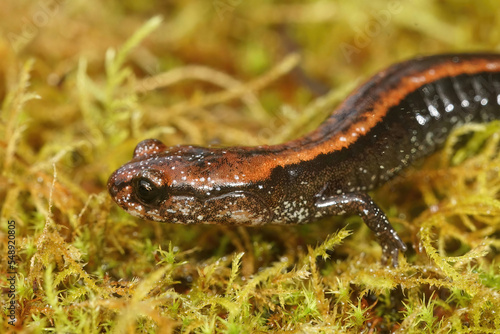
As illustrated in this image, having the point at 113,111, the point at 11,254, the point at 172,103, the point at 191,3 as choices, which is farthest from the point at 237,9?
the point at 11,254

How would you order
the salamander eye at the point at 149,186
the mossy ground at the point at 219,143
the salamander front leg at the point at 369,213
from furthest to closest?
the salamander front leg at the point at 369,213 < the salamander eye at the point at 149,186 < the mossy ground at the point at 219,143

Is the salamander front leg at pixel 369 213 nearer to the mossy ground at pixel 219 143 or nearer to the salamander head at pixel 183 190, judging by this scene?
the mossy ground at pixel 219 143

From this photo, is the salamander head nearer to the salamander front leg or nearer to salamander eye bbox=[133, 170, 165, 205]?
salamander eye bbox=[133, 170, 165, 205]

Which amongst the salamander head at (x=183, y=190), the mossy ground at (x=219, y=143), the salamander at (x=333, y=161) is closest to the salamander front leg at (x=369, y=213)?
the salamander at (x=333, y=161)

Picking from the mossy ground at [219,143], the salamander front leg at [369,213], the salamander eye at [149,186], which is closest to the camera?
the mossy ground at [219,143]

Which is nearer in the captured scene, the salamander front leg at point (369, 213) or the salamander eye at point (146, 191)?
the salamander eye at point (146, 191)

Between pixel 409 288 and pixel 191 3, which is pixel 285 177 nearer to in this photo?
pixel 409 288

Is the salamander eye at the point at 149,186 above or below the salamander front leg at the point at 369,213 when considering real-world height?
above

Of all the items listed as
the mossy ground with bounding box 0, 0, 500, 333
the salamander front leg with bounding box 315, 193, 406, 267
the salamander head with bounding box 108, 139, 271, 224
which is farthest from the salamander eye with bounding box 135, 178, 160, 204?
the salamander front leg with bounding box 315, 193, 406, 267
